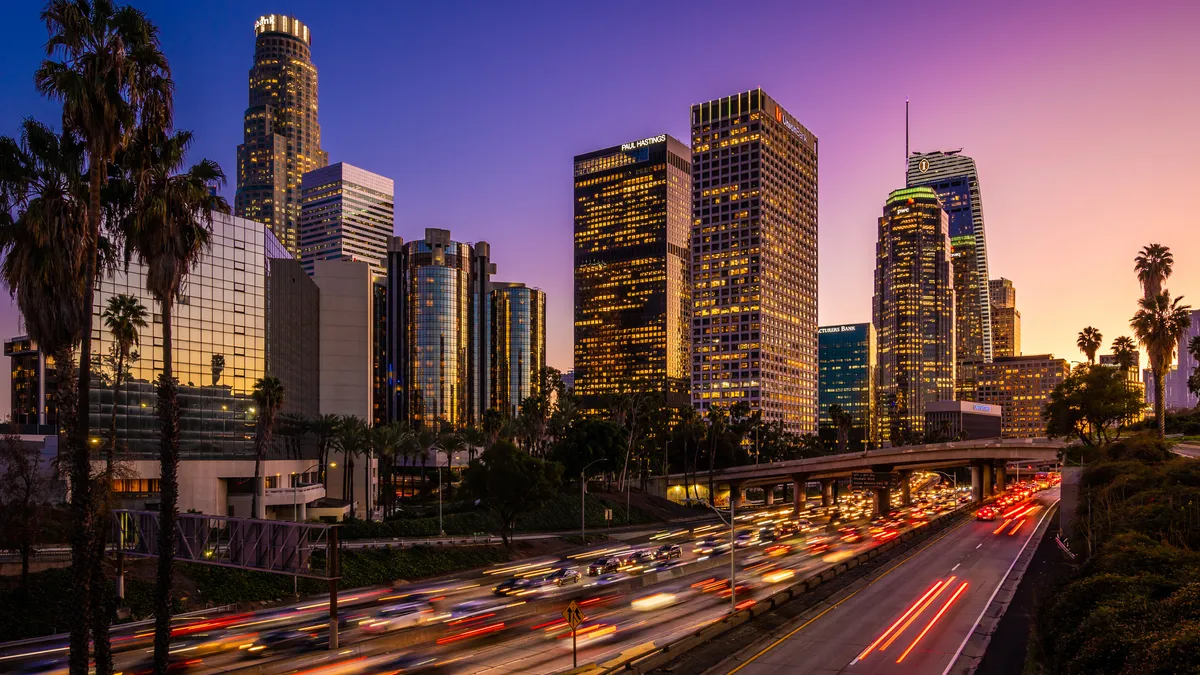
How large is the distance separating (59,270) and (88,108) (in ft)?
14.4

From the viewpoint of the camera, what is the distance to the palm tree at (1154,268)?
3927 inches

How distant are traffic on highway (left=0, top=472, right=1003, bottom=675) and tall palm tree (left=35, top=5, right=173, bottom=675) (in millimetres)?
13670

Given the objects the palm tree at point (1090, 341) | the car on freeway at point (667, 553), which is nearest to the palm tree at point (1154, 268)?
the palm tree at point (1090, 341)

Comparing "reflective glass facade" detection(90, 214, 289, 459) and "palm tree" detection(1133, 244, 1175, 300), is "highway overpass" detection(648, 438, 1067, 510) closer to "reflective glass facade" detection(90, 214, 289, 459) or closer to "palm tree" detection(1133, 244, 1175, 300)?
"palm tree" detection(1133, 244, 1175, 300)

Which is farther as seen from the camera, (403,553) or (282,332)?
(282,332)

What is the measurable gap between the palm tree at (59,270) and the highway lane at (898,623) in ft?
74.0

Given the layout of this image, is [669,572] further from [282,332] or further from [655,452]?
[655,452]

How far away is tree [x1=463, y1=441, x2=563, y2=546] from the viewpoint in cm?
7331

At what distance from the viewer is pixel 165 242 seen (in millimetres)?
25453

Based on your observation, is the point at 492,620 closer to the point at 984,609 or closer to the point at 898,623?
the point at 898,623

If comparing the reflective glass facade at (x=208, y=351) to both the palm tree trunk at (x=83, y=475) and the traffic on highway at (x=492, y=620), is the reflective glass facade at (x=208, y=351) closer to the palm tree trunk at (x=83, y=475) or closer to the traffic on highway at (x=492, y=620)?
the traffic on highway at (x=492, y=620)

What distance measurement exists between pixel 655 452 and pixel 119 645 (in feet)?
367

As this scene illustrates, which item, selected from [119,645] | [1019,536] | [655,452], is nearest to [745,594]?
[119,645]

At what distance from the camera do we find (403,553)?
6519 centimetres
